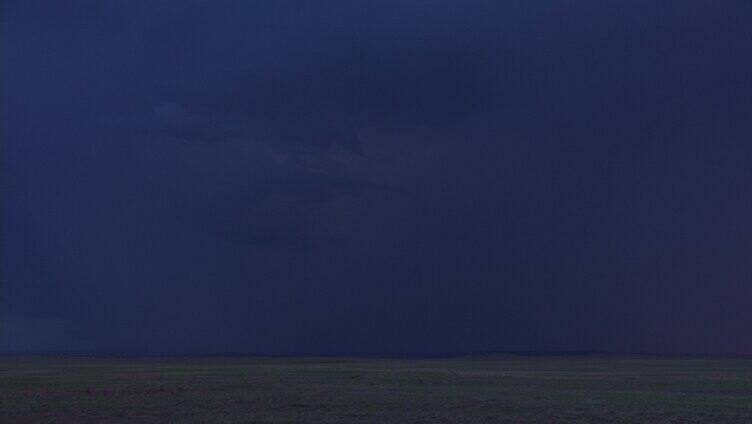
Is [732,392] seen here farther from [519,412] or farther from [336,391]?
[336,391]

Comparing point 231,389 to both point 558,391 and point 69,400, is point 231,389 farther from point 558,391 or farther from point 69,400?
point 558,391

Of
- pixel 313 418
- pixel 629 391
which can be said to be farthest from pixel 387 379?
pixel 313 418

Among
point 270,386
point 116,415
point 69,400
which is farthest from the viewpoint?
point 270,386

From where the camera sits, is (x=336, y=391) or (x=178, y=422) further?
(x=336, y=391)

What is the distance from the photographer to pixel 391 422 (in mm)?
32000

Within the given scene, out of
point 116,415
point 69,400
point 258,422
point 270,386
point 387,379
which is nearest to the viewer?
point 258,422

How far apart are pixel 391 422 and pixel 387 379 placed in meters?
28.2

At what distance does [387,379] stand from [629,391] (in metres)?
18.3

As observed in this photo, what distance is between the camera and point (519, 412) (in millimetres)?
35188

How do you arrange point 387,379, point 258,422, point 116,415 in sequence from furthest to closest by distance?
point 387,379 → point 116,415 → point 258,422

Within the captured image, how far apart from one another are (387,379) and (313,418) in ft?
89.6

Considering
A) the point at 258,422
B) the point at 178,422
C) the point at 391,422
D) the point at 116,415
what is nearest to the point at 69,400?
the point at 116,415

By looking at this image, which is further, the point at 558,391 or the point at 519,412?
the point at 558,391

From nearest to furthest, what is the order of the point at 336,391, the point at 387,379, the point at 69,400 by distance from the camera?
the point at 69,400, the point at 336,391, the point at 387,379
